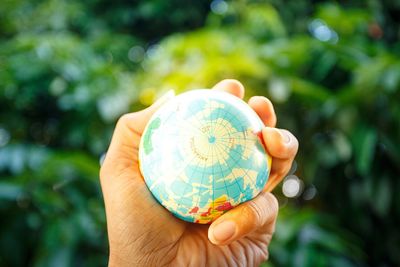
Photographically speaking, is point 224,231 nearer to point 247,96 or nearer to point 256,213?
point 256,213

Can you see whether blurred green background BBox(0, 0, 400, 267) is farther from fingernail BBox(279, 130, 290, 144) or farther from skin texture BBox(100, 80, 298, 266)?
fingernail BBox(279, 130, 290, 144)

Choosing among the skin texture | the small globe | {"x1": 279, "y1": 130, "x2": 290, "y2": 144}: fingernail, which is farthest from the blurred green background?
{"x1": 279, "y1": 130, "x2": 290, "y2": 144}: fingernail

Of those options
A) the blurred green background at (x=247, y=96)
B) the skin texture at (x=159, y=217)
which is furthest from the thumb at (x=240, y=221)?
the blurred green background at (x=247, y=96)

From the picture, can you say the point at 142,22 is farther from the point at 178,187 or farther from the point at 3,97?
the point at 178,187

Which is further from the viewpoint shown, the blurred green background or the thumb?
the blurred green background

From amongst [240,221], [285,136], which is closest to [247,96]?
[285,136]

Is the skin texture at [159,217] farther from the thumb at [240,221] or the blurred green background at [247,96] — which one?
the blurred green background at [247,96]
